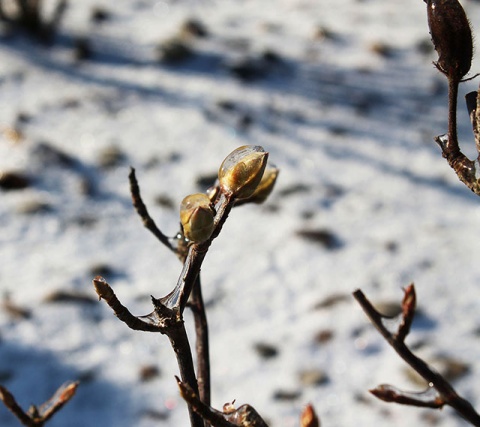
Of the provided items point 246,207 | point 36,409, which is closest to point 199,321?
point 36,409

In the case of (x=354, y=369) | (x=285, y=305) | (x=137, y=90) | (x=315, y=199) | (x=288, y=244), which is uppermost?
(x=137, y=90)

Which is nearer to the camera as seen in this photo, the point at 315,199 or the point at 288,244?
the point at 288,244

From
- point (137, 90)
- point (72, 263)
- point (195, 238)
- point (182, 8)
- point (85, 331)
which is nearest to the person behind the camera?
point (195, 238)

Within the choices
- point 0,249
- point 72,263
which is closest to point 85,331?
point 72,263

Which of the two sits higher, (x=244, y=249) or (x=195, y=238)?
(x=244, y=249)

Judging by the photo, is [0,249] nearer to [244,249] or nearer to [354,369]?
[244,249]

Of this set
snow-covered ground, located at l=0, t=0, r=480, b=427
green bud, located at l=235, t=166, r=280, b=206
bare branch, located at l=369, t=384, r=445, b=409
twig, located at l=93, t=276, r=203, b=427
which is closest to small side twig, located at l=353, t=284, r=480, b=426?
bare branch, located at l=369, t=384, r=445, b=409

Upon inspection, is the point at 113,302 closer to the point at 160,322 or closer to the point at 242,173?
the point at 160,322

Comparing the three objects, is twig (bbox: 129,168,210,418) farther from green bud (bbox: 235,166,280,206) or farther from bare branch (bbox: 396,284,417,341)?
bare branch (bbox: 396,284,417,341)
